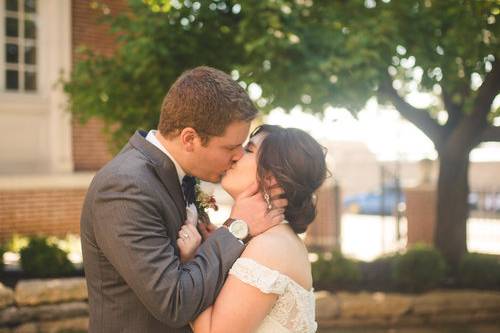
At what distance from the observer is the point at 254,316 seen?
233 cm

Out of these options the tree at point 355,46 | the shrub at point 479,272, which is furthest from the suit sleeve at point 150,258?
the shrub at point 479,272

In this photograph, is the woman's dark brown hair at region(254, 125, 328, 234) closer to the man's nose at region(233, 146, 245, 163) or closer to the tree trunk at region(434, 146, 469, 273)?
the man's nose at region(233, 146, 245, 163)

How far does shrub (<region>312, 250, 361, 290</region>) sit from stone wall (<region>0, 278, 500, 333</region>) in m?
0.26

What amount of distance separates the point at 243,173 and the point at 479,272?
6721 millimetres

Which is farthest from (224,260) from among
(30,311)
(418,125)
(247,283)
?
(418,125)

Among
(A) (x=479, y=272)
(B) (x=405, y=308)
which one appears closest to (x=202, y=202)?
(B) (x=405, y=308)

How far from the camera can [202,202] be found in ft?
9.14

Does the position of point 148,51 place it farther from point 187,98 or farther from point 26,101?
point 26,101

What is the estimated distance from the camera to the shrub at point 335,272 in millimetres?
7797

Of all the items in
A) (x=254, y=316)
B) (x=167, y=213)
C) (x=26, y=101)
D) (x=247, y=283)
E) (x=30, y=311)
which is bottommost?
(x=30, y=311)

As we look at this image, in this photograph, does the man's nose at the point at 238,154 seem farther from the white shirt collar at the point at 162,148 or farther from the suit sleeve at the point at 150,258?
the suit sleeve at the point at 150,258

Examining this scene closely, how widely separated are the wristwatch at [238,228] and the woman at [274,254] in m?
0.05

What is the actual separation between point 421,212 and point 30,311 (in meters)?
9.27

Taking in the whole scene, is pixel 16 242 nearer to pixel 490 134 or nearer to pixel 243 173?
pixel 490 134
